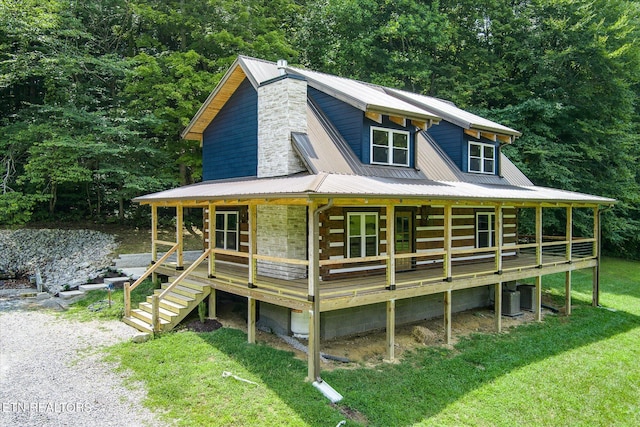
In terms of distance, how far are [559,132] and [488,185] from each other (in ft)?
44.7

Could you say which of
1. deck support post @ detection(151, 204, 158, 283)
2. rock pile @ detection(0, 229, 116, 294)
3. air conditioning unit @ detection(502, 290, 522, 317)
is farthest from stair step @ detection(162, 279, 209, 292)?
air conditioning unit @ detection(502, 290, 522, 317)

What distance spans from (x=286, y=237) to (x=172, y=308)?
3534 mm

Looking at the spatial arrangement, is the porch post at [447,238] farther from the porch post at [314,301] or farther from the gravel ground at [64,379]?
the gravel ground at [64,379]

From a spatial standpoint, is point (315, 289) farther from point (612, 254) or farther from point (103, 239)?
point (612, 254)

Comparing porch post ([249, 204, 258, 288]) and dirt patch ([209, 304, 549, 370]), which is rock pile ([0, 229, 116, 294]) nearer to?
dirt patch ([209, 304, 549, 370])

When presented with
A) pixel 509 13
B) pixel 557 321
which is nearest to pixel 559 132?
pixel 509 13

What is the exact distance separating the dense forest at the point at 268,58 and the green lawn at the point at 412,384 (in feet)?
42.0

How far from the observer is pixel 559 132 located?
990 inches

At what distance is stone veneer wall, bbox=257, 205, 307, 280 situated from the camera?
1129cm

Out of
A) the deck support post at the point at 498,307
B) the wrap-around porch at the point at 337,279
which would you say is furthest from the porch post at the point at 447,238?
the deck support post at the point at 498,307

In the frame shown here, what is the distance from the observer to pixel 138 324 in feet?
35.9

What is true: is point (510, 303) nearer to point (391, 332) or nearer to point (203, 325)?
point (391, 332)

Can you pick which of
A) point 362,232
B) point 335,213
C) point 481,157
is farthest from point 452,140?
point 335,213

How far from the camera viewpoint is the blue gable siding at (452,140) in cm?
1527
